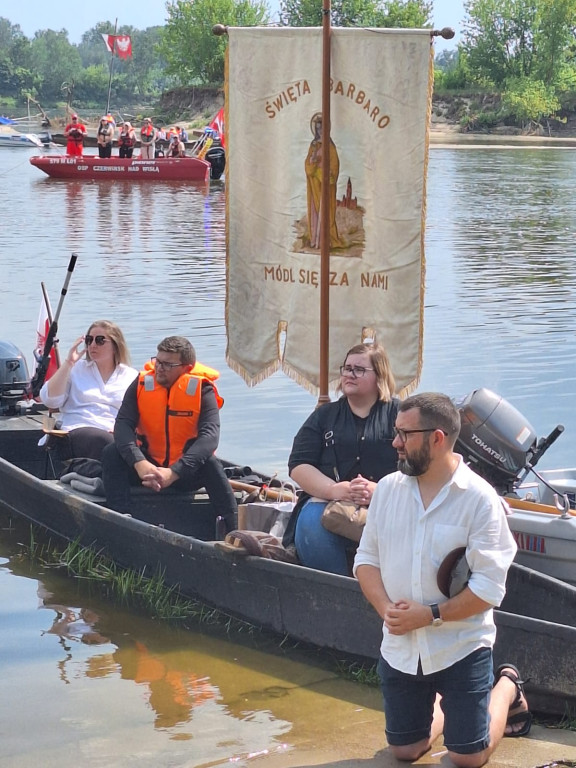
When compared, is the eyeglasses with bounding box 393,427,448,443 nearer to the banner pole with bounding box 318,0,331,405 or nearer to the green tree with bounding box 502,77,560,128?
the banner pole with bounding box 318,0,331,405

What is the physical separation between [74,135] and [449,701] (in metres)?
36.1

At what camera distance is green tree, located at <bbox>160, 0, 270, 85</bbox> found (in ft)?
305

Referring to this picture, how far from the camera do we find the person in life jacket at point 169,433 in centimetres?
708

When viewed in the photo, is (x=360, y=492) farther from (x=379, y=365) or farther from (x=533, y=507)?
(x=533, y=507)

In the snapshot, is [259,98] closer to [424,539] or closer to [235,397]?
[424,539]

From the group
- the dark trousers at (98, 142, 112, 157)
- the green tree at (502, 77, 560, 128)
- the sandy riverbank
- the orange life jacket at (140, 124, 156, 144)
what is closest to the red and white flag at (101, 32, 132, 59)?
the orange life jacket at (140, 124, 156, 144)

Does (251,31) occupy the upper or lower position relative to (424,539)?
upper

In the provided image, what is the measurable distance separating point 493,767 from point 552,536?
1365mm

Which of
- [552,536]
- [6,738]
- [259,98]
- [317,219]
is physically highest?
[259,98]

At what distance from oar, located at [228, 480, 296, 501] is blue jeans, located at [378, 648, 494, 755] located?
2.69 m

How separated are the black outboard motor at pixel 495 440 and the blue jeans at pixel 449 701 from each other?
6.18ft

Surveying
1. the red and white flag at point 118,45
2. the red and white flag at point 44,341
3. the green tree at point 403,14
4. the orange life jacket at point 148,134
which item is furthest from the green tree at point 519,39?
the red and white flag at point 44,341

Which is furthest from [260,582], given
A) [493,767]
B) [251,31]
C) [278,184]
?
[251,31]

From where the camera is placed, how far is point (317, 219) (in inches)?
287
